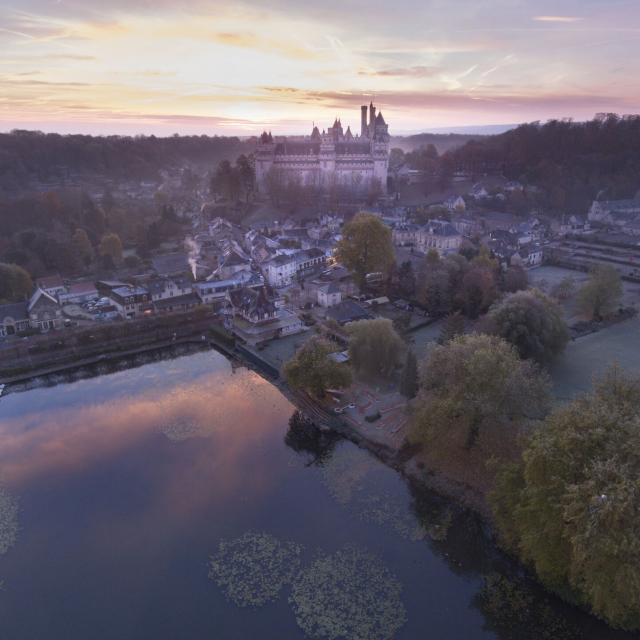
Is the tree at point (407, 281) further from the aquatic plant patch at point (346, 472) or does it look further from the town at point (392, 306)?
the aquatic plant patch at point (346, 472)

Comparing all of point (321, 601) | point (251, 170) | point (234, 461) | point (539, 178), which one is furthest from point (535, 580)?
point (539, 178)

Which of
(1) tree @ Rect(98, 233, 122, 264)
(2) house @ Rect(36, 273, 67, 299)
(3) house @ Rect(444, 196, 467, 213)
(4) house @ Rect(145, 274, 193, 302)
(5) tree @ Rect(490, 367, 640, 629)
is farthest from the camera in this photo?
(3) house @ Rect(444, 196, 467, 213)

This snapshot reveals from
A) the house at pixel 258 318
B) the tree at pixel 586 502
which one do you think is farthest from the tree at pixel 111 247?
the tree at pixel 586 502

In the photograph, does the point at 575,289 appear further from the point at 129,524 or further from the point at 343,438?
the point at 129,524

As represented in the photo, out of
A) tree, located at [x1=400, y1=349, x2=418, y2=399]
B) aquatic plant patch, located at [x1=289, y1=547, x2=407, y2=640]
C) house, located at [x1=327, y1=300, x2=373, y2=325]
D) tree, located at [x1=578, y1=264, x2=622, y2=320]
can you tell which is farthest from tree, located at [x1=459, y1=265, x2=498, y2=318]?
aquatic plant patch, located at [x1=289, y1=547, x2=407, y2=640]

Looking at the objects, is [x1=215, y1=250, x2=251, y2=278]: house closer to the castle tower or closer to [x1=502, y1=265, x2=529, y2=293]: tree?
[x1=502, y1=265, x2=529, y2=293]: tree

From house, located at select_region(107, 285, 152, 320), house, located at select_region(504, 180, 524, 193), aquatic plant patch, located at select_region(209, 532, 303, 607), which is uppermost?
house, located at select_region(504, 180, 524, 193)
